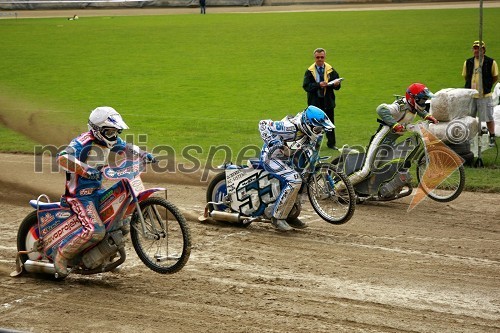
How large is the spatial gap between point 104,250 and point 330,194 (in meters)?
3.74

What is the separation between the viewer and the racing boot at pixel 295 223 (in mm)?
12305

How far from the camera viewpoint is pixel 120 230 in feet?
32.1

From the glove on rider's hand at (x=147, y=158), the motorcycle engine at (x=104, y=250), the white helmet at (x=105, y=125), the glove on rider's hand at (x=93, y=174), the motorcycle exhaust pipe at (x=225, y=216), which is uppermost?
the white helmet at (x=105, y=125)

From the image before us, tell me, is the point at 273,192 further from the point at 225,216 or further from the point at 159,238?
the point at 159,238

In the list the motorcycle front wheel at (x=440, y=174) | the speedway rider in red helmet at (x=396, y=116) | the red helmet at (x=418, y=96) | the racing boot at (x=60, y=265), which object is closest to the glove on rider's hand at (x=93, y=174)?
the racing boot at (x=60, y=265)

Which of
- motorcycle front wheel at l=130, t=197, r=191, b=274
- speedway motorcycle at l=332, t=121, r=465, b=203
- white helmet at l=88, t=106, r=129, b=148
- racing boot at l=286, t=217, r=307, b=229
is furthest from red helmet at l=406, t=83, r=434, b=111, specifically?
white helmet at l=88, t=106, r=129, b=148

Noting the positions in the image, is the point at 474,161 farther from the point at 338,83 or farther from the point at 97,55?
the point at 97,55

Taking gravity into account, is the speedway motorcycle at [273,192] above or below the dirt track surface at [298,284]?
above

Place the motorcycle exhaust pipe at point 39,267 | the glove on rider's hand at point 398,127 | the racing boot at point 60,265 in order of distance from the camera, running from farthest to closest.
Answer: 1. the glove on rider's hand at point 398,127
2. the motorcycle exhaust pipe at point 39,267
3. the racing boot at point 60,265

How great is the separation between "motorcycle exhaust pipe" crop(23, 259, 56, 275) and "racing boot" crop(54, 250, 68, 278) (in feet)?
0.40

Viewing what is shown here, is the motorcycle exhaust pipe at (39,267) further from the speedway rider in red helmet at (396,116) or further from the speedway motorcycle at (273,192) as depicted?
the speedway rider in red helmet at (396,116)

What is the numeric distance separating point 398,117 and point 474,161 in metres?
3.64

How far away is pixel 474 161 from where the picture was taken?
1666 centimetres

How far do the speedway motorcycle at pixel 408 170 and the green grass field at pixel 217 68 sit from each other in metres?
1.18
